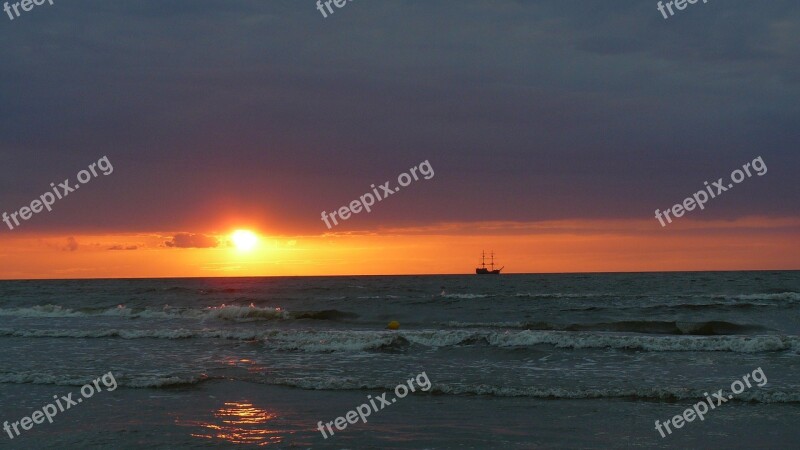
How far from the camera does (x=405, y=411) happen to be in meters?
14.6

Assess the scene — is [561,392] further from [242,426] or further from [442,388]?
[242,426]

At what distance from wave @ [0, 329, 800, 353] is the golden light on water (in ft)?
32.7

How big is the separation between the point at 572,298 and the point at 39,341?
3803 cm

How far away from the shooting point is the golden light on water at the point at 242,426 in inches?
482

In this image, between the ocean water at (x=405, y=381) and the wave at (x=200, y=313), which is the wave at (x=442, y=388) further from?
the wave at (x=200, y=313)

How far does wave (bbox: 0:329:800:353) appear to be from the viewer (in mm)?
23562

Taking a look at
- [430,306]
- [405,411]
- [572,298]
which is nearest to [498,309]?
[430,306]

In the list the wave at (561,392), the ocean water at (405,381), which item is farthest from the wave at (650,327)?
the wave at (561,392)

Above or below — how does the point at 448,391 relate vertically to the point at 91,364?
below

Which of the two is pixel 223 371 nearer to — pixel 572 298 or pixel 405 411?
pixel 405 411

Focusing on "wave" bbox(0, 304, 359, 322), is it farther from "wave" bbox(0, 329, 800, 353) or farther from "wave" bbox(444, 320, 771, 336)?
"wave" bbox(0, 329, 800, 353)

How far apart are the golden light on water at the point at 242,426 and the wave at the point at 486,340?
9.97 meters

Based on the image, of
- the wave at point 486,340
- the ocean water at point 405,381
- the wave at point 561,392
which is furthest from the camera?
the wave at point 486,340

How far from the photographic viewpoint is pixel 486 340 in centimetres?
2578
